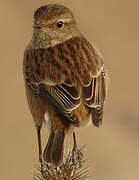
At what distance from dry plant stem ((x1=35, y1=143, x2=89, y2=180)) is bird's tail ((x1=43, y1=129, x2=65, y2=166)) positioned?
8cm

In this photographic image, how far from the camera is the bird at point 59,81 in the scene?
7023 mm

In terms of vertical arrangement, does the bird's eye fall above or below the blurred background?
above

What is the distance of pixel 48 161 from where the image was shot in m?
6.61

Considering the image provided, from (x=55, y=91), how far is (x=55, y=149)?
1.94 ft

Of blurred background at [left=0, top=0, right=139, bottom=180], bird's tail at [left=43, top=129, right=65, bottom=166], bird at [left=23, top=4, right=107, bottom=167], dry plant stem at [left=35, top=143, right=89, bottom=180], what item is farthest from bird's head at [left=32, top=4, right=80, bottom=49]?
blurred background at [left=0, top=0, right=139, bottom=180]

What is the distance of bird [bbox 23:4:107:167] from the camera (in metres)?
7.02

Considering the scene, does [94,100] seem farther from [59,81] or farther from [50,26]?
[50,26]

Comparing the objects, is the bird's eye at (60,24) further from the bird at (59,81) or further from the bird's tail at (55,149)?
the bird's tail at (55,149)

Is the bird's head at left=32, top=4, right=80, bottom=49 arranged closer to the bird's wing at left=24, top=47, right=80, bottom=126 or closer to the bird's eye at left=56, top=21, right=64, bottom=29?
the bird's eye at left=56, top=21, right=64, bottom=29
